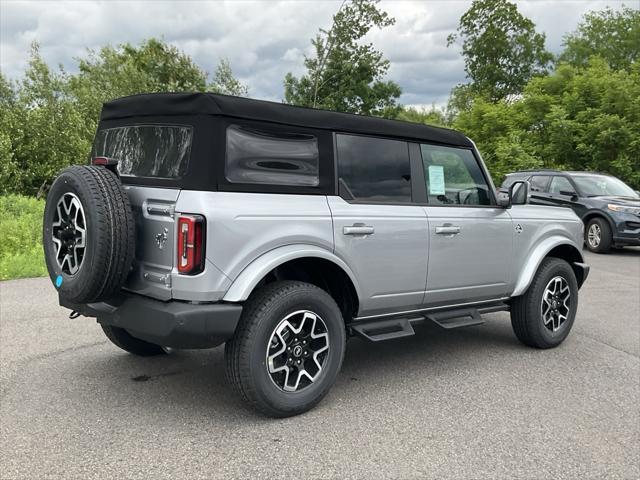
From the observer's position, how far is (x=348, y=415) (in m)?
3.79

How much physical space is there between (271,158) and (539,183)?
11.8 meters

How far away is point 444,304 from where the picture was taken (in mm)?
4723

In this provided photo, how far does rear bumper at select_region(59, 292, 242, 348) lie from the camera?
10.8 feet

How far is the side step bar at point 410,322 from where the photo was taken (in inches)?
165

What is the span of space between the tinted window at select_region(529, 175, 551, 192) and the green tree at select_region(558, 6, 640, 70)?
107 ft

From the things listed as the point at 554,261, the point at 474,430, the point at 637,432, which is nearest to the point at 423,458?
the point at 474,430

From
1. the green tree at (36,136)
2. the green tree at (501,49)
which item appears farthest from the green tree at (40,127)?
the green tree at (501,49)

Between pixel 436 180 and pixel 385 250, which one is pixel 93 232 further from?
pixel 436 180

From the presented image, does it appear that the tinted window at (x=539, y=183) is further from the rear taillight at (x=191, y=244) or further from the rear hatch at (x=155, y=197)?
the rear taillight at (x=191, y=244)

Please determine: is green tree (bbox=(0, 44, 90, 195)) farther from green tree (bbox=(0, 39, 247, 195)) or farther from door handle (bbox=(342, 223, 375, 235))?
door handle (bbox=(342, 223, 375, 235))

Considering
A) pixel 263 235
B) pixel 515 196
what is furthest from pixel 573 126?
pixel 263 235

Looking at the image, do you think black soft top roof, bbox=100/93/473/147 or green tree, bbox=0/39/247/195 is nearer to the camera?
black soft top roof, bbox=100/93/473/147

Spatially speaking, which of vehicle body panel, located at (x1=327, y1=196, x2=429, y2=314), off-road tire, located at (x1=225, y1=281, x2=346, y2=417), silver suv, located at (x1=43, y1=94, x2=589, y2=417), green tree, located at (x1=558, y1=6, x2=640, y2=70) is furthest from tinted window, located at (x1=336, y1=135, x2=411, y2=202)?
green tree, located at (x1=558, y1=6, x2=640, y2=70)

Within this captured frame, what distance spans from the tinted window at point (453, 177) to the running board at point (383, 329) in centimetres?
99
